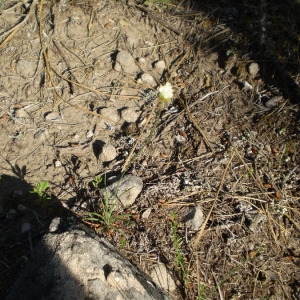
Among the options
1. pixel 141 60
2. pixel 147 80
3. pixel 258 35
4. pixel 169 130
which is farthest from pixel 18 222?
pixel 258 35

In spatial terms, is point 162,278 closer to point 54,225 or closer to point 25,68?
point 54,225

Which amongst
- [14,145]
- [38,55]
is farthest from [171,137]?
[38,55]

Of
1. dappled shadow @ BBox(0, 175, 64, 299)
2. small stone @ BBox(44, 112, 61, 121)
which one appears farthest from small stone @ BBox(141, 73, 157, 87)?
dappled shadow @ BBox(0, 175, 64, 299)

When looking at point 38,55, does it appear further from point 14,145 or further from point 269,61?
point 269,61

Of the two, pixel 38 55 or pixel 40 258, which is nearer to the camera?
pixel 40 258

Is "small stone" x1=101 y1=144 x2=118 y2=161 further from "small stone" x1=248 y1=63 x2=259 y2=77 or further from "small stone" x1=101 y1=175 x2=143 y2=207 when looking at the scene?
"small stone" x1=248 y1=63 x2=259 y2=77

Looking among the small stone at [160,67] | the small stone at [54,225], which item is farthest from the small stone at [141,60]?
the small stone at [54,225]
